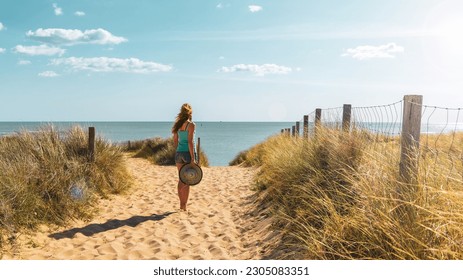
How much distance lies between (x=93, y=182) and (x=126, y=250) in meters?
3.23

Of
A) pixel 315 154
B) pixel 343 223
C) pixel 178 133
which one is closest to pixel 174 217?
pixel 178 133

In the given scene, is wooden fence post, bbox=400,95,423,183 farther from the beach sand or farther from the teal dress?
the teal dress

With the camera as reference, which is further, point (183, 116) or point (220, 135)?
point (220, 135)

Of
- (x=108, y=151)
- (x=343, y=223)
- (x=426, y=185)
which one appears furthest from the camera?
(x=108, y=151)

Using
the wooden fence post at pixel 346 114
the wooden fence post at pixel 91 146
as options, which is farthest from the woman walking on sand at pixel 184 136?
the wooden fence post at pixel 346 114

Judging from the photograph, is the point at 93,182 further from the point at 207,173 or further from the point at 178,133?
the point at 207,173

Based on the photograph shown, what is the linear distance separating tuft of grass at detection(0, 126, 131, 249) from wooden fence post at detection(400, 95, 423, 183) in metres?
4.80

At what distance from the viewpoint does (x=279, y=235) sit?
205 inches

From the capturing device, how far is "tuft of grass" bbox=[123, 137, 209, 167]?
15.6m

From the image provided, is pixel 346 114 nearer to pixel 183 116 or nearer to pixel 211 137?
pixel 183 116

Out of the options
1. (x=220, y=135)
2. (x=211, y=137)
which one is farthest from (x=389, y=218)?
(x=220, y=135)

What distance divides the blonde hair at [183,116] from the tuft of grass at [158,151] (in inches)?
327

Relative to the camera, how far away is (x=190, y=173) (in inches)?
275

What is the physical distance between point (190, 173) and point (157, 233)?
1.44 metres
